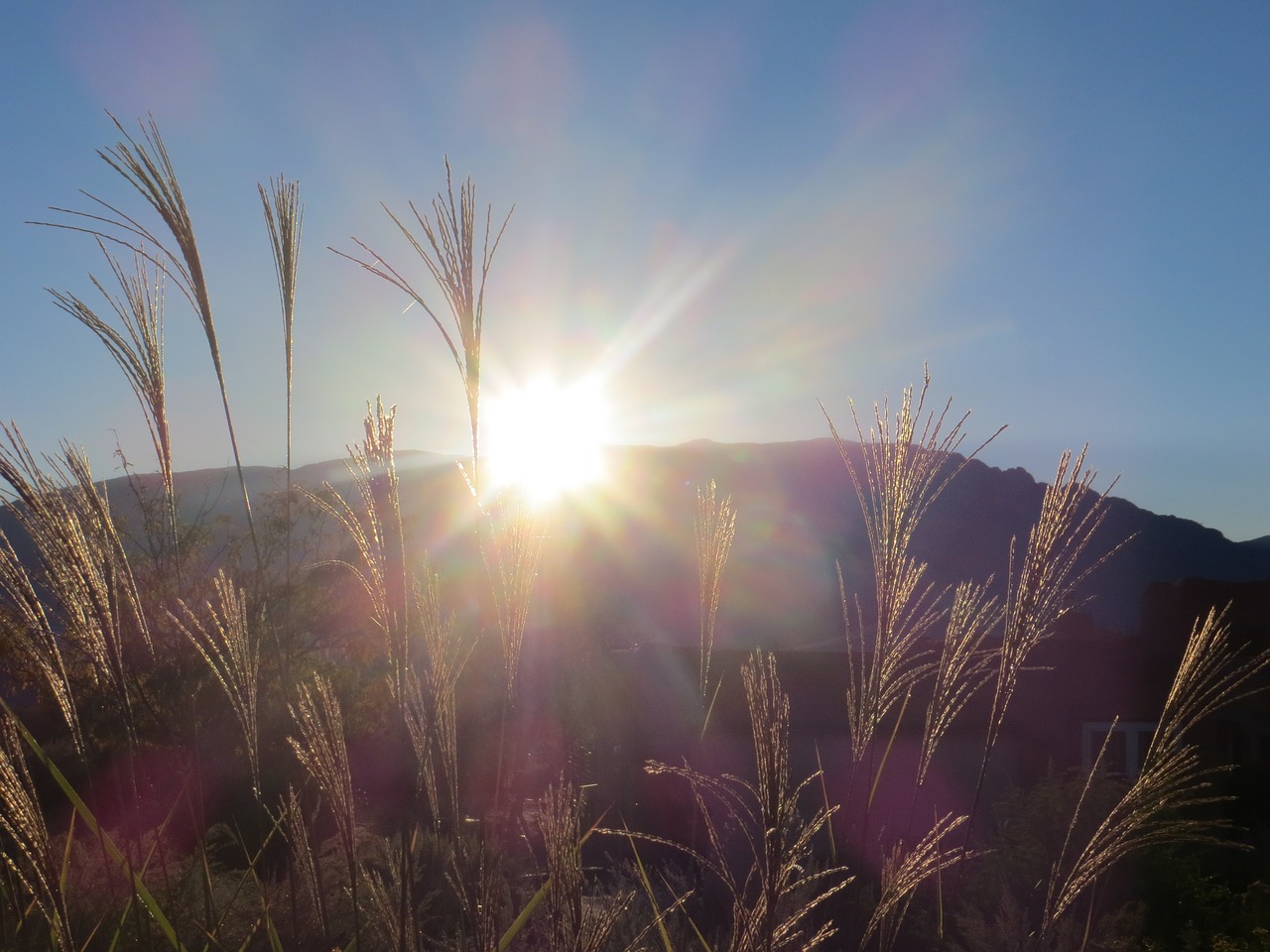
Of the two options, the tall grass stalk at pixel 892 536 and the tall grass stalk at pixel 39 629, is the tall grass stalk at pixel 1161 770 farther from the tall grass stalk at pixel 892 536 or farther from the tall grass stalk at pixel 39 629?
the tall grass stalk at pixel 39 629

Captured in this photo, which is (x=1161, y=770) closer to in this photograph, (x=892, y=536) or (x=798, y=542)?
(x=892, y=536)

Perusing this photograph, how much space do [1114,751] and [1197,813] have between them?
267 centimetres

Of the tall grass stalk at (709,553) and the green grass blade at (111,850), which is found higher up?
the tall grass stalk at (709,553)

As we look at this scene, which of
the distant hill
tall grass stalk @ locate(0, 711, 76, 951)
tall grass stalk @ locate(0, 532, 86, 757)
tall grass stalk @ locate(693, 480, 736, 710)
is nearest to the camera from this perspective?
tall grass stalk @ locate(0, 711, 76, 951)

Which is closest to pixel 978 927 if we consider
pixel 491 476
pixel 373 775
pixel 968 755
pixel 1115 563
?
pixel 491 476

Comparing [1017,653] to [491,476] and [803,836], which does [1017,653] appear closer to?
[803,836]

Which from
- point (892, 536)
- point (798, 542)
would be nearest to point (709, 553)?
point (892, 536)

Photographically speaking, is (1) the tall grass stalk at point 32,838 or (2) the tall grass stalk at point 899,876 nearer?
(1) the tall grass stalk at point 32,838

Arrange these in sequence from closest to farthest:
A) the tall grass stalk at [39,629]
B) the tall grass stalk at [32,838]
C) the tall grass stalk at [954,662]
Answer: the tall grass stalk at [32,838] → the tall grass stalk at [39,629] → the tall grass stalk at [954,662]

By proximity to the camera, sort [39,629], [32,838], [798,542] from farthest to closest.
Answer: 1. [798,542]
2. [39,629]
3. [32,838]

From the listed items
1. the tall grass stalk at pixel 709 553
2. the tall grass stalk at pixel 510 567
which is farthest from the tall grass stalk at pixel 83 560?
the tall grass stalk at pixel 709 553

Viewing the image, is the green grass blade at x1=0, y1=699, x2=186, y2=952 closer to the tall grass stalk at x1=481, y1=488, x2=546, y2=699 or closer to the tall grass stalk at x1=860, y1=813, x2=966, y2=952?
the tall grass stalk at x1=481, y1=488, x2=546, y2=699

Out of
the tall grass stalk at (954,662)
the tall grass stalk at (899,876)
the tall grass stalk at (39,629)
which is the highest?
the tall grass stalk at (39,629)

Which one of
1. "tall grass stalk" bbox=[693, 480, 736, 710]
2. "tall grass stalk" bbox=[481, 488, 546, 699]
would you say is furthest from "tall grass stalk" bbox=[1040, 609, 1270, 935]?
"tall grass stalk" bbox=[481, 488, 546, 699]
